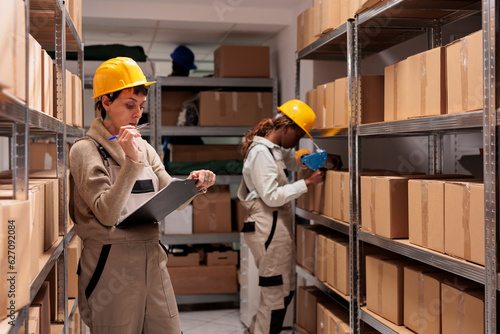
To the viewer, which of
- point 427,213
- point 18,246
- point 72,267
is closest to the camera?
point 18,246

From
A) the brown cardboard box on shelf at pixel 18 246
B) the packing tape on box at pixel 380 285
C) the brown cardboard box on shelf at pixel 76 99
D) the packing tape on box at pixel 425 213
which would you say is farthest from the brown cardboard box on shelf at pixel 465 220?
the brown cardboard box on shelf at pixel 76 99

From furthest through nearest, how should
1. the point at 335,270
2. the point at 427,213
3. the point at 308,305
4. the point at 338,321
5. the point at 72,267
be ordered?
1. the point at 308,305
2. the point at 335,270
3. the point at 338,321
4. the point at 72,267
5. the point at 427,213

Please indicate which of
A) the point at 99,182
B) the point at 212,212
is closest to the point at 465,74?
the point at 99,182

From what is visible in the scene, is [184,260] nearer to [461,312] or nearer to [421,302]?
[421,302]

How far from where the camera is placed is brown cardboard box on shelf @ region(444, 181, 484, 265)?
6.56 ft

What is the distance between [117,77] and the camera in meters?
2.21

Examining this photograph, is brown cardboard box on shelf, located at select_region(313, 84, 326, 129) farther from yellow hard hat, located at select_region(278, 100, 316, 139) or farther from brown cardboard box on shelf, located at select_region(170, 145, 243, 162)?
brown cardboard box on shelf, located at select_region(170, 145, 243, 162)

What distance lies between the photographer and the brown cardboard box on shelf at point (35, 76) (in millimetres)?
1709

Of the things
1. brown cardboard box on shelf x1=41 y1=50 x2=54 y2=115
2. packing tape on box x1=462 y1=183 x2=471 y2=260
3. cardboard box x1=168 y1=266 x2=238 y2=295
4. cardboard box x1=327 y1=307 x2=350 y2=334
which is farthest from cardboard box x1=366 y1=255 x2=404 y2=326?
cardboard box x1=168 y1=266 x2=238 y2=295

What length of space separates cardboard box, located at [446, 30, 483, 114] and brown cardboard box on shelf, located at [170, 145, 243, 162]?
10.9ft

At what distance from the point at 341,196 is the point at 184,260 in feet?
7.64

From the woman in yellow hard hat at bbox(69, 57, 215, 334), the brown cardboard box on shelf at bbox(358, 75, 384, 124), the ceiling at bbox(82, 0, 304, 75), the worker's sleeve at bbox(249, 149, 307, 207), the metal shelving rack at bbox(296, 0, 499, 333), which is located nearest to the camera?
the metal shelving rack at bbox(296, 0, 499, 333)

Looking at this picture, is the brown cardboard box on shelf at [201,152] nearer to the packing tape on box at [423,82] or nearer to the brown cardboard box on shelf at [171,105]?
the brown cardboard box on shelf at [171,105]

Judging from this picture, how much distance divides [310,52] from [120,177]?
7.55 ft
